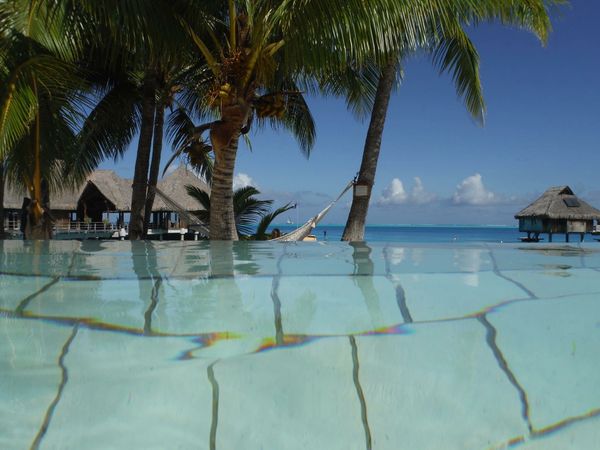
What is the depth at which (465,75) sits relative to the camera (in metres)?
6.88

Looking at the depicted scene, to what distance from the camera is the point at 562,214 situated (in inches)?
733

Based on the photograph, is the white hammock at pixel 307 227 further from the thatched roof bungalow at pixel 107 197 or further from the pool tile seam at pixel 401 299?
the thatched roof bungalow at pixel 107 197

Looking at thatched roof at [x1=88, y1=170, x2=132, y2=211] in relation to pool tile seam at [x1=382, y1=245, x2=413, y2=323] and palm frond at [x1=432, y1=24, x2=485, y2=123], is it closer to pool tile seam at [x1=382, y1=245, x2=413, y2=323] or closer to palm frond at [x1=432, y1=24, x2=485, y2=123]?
palm frond at [x1=432, y1=24, x2=485, y2=123]

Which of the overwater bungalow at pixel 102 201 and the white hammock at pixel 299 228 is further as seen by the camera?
the overwater bungalow at pixel 102 201

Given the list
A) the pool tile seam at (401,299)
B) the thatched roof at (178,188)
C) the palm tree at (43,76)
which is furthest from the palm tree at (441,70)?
the thatched roof at (178,188)

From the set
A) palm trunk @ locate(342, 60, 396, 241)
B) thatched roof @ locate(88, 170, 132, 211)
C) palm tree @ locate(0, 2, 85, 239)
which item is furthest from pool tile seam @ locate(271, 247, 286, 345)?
thatched roof @ locate(88, 170, 132, 211)

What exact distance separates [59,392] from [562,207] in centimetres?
1987

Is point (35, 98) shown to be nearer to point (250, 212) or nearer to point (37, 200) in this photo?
point (37, 200)

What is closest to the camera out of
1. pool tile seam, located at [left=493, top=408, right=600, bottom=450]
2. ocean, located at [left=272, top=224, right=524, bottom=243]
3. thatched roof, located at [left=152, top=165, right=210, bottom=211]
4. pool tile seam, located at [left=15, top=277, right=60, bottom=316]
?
pool tile seam, located at [left=493, top=408, right=600, bottom=450]

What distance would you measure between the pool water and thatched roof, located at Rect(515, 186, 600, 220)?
1798 cm

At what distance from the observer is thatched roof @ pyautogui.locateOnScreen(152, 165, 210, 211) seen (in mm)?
18391

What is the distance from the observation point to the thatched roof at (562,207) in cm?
1858

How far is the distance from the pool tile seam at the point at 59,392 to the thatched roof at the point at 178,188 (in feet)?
54.4

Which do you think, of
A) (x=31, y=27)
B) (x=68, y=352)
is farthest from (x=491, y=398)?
(x=31, y=27)
